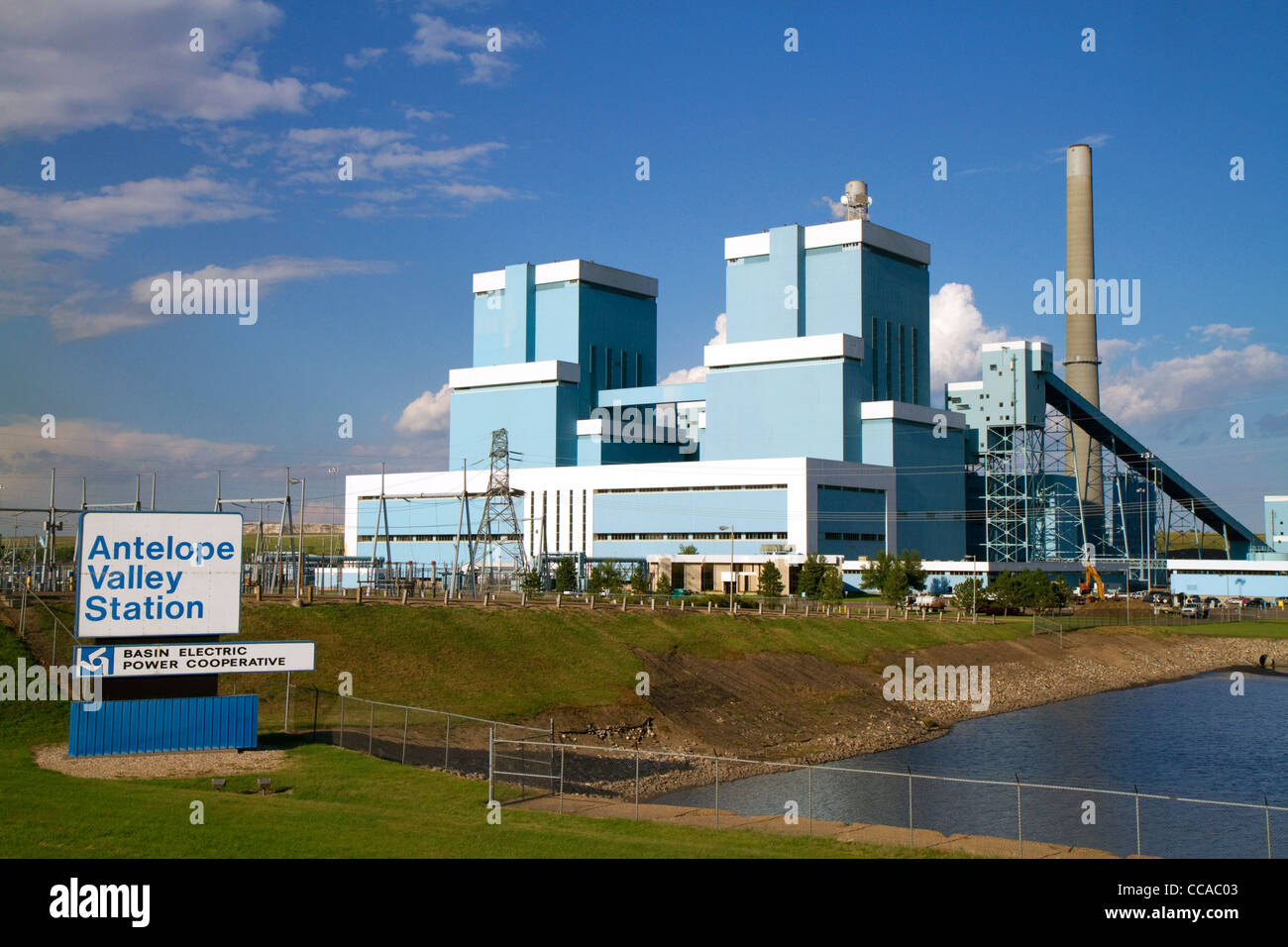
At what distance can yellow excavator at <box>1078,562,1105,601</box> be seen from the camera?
127000 mm

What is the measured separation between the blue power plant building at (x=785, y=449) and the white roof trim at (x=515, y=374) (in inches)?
12.1

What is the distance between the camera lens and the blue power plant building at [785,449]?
12012 cm

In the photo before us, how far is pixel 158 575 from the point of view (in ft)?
108

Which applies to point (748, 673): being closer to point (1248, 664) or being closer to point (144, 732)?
point (144, 732)

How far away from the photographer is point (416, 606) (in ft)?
196

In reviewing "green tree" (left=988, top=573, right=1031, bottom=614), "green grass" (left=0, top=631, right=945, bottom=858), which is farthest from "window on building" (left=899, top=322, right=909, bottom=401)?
"green grass" (left=0, top=631, right=945, bottom=858)

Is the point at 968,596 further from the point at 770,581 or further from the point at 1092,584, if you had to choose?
the point at 1092,584

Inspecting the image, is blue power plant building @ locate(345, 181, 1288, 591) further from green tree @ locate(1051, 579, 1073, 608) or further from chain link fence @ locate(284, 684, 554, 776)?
chain link fence @ locate(284, 684, 554, 776)

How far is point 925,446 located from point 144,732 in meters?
111

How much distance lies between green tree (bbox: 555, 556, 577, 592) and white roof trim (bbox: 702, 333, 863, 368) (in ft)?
129

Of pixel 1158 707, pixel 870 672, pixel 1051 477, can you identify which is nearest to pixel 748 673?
pixel 870 672

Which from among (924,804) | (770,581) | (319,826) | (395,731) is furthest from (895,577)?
(319,826)

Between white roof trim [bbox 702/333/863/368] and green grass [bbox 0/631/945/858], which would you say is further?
white roof trim [bbox 702/333/863/368]

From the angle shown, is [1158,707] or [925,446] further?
[925,446]
